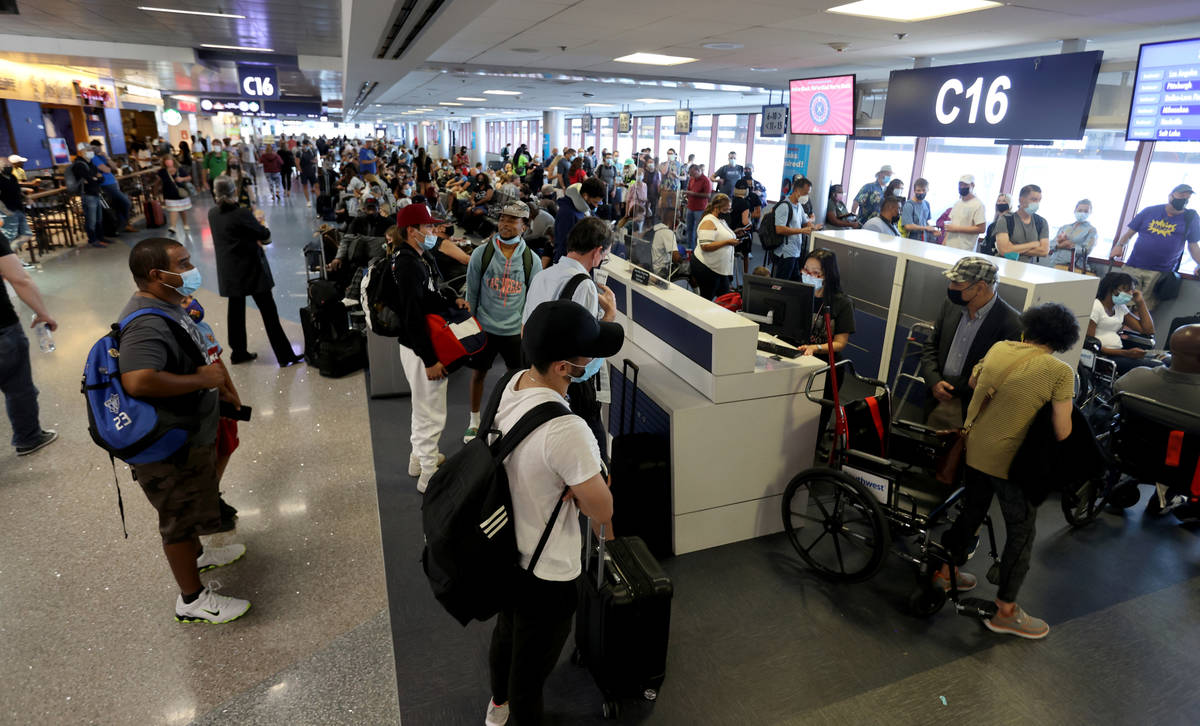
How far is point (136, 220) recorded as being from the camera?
46.6 feet

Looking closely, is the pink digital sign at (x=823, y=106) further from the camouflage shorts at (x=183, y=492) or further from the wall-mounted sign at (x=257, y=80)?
the wall-mounted sign at (x=257, y=80)

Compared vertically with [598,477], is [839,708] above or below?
below

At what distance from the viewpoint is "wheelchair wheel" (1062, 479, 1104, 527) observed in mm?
3568

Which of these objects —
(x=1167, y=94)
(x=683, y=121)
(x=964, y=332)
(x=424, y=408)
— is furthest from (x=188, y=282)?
(x=683, y=121)

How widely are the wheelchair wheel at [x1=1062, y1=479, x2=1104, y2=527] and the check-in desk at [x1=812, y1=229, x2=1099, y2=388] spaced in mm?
897

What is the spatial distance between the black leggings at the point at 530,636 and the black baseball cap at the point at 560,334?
632 mm

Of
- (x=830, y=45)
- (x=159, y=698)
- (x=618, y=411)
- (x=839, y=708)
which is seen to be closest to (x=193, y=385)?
(x=159, y=698)

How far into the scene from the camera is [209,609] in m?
2.77

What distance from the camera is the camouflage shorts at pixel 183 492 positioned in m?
2.55

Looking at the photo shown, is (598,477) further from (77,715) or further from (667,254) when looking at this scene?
(667,254)

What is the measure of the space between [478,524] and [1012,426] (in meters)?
2.24

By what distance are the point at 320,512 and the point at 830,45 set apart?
6.81 meters

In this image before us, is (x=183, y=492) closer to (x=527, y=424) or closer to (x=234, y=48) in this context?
(x=527, y=424)

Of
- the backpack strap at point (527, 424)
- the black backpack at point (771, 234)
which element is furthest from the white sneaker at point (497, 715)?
the black backpack at point (771, 234)
